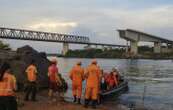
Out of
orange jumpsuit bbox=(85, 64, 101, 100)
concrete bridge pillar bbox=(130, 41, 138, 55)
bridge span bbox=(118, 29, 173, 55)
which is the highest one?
bridge span bbox=(118, 29, 173, 55)

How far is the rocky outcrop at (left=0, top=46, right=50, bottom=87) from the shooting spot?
27.9 m

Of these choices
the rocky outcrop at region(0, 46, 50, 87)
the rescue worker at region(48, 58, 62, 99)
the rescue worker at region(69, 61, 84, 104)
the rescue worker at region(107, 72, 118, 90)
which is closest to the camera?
the rescue worker at region(48, 58, 62, 99)

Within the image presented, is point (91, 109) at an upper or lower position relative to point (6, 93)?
lower

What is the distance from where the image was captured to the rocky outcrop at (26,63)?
91.7 ft

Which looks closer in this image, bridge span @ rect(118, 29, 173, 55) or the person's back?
the person's back

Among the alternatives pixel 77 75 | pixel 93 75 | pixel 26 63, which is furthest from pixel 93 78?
pixel 26 63

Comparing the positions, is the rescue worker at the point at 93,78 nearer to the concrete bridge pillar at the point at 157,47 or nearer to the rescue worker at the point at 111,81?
the rescue worker at the point at 111,81

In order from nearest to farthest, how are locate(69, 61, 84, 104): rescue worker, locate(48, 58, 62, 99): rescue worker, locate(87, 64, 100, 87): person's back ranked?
locate(87, 64, 100, 87): person's back → locate(48, 58, 62, 99): rescue worker → locate(69, 61, 84, 104): rescue worker

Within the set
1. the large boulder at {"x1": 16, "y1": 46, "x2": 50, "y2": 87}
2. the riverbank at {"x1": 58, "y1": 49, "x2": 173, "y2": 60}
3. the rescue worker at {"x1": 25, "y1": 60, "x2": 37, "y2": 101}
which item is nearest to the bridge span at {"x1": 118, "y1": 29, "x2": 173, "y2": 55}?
the riverbank at {"x1": 58, "y1": 49, "x2": 173, "y2": 60}

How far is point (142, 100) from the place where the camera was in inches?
1198

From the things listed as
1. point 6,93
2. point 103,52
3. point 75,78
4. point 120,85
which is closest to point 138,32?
point 103,52

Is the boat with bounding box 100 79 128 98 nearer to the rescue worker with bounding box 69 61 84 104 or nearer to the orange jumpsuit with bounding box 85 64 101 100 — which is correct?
the rescue worker with bounding box 69 61 84 104

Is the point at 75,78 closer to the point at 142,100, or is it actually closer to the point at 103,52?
the point at 142,100

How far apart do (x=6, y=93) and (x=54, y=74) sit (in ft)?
29.2
